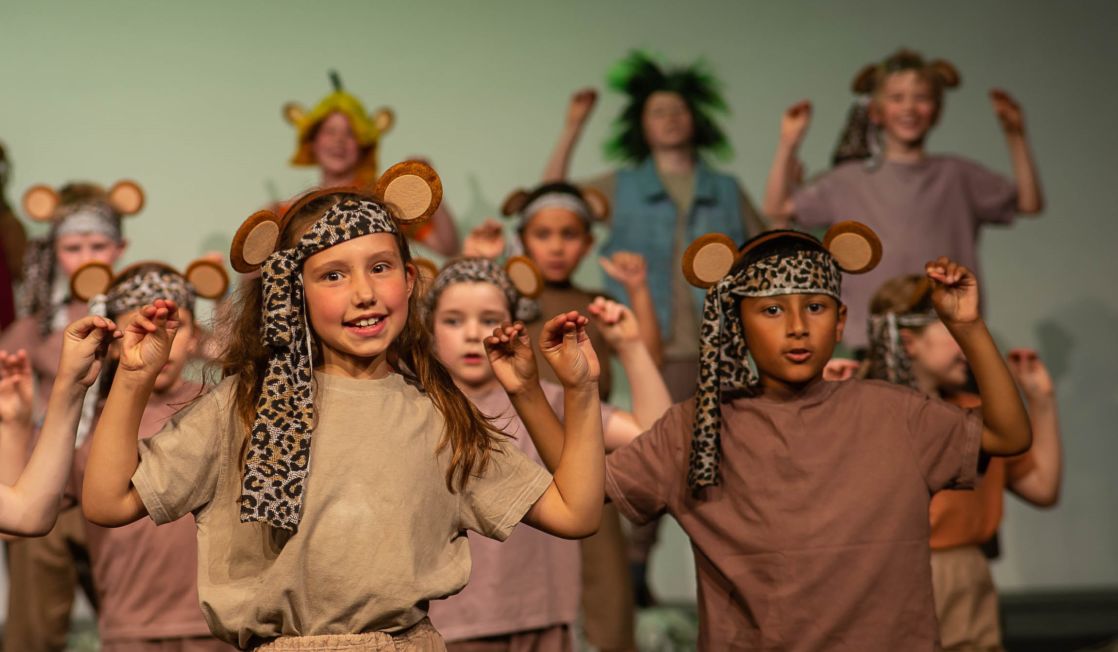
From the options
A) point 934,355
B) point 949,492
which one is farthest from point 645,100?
point 949,492

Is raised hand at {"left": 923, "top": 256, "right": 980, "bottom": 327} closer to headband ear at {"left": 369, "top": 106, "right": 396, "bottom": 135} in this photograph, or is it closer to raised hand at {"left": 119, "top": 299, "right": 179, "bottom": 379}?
raised hand at {"left": 119, "top": 299, "right": 179, "bottom": 379}

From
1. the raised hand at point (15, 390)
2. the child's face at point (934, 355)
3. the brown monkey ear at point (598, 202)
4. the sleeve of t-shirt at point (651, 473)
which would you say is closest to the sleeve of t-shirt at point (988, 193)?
the brown monkey ear at point (598, 202)

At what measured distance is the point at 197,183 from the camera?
5.44 meters

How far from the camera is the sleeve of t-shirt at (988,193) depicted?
4992 millimetres

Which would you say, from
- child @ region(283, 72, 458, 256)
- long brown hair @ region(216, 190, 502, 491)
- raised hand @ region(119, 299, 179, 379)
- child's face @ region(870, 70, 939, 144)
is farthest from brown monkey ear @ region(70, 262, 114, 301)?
child's face @ region(870, 70, 939, 144)

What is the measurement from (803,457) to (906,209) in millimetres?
2517

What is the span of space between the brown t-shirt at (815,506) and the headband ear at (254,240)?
0.84m

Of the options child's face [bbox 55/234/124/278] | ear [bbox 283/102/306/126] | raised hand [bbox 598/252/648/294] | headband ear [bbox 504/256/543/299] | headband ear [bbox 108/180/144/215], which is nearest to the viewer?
headband ear [bbox 504/256/543/299]

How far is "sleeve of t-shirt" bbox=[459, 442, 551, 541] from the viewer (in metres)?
2.13

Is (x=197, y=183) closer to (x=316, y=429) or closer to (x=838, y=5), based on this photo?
(x=838, y=5)

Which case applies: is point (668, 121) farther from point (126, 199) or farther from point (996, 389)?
point (996, 389)

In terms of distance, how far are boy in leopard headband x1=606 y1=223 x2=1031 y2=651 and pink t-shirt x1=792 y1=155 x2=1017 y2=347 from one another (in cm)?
216

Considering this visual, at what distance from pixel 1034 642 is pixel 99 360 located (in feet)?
11.9

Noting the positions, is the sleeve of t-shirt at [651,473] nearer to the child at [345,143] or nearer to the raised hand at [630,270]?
the raised hand at [630,270]
